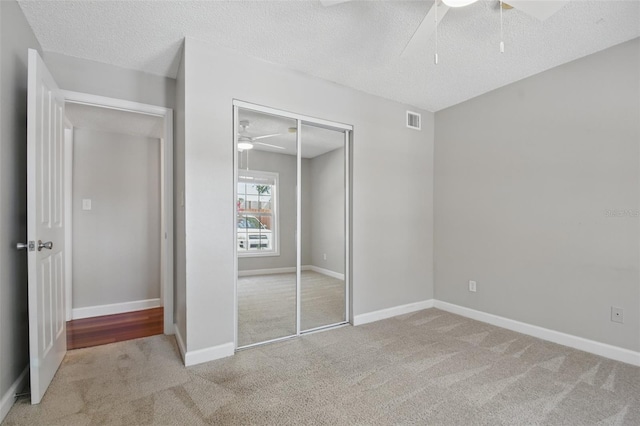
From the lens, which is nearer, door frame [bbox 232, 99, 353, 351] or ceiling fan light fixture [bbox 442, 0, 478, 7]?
ceiling fan light fixture [bbox 442, 0, 478, 7]

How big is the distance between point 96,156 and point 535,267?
502cm

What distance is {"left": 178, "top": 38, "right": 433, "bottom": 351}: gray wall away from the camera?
2.40 meters

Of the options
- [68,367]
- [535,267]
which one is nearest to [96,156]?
[68,367]

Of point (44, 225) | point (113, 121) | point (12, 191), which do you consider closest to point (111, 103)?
point (113, 121)

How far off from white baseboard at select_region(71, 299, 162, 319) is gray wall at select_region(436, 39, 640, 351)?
3739 millimetres

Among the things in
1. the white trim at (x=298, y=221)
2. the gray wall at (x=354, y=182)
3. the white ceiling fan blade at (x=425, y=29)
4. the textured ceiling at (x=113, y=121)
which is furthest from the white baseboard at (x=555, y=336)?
the textured ceiling at (x=113, y=121)

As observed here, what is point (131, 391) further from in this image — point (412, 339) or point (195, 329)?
point (412, 339)

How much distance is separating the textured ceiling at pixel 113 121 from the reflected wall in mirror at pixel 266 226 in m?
1.19

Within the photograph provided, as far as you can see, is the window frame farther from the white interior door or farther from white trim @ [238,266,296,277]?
the white interior door

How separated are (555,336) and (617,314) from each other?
→ 0.52m

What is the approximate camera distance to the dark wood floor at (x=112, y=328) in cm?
284

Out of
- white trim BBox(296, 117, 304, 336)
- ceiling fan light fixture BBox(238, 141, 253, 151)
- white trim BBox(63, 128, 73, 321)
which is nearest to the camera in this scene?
ceiling fan light fixture BBox(238, 141, 253, 151)

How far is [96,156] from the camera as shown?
146 inches

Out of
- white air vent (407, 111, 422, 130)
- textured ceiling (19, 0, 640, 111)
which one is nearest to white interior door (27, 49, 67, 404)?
textured ceiling (19, 0, 640, 111)
